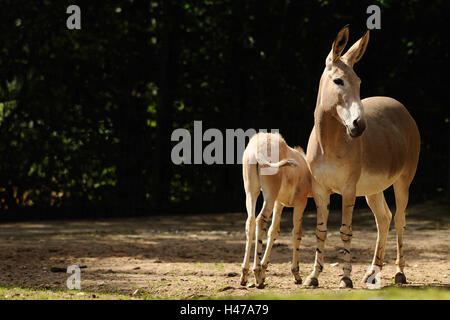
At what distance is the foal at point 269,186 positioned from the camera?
7.62 metres

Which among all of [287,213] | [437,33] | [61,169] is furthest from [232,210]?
[437,33]

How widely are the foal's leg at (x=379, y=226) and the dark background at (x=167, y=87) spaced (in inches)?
361

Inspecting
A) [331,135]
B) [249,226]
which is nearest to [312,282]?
[249,226]

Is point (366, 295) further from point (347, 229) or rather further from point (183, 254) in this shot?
point (183, 254)

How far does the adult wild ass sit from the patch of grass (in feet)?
1.55

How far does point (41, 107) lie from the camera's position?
17453mm

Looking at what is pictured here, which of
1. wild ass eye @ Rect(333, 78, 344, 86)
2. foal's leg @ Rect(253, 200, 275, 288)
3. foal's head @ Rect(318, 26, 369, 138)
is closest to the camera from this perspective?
foal's head @ Rect(318, 26, 369, 138)

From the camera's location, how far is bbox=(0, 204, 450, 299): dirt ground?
27.1ft

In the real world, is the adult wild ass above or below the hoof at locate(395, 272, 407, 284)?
above

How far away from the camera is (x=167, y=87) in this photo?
18.8 meters

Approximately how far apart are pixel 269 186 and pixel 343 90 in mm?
1407

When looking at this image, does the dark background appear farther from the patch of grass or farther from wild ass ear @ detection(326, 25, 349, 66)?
wild ass ear @ detection(326, 25, 349, 66)

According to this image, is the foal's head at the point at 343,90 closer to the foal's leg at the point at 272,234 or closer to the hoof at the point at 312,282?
the foal's leg at the point at 272,234

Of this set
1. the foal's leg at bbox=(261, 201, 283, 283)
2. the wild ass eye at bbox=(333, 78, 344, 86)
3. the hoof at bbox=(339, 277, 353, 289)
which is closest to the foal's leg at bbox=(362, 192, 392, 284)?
the hoof at bbox=(339, 277, 353, 289)
